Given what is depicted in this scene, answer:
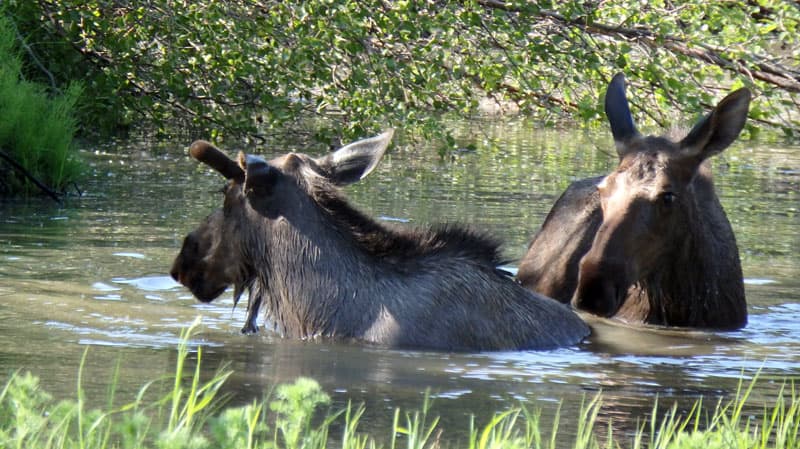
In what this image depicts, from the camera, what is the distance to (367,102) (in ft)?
39.3

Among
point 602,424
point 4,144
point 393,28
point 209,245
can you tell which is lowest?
point 602,424

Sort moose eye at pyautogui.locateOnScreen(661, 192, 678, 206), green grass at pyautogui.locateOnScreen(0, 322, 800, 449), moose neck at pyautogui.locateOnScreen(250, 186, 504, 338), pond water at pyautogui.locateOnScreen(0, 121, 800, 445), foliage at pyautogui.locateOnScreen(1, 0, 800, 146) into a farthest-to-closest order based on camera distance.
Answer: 1. foliage at pyautogui.locateOnScreen(1, 0, 800, 146)
2. moose eye at pyautogui.locateOnScreen(661, 192, 678, 206)
3. moose neck at pyautogui.locateOnScreen(250, 186, 504, 338)
4. pond water at pyautogui.locateOnScreen(0, 121, 800, 445)
5. green grass at pyautogui.locateOnScreen(0, 322, 800, 449)

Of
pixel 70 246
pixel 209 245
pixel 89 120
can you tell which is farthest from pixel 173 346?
pixel 89 120

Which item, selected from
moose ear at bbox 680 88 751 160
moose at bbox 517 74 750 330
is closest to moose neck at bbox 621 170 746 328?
moose at bbox 517 74 750 330

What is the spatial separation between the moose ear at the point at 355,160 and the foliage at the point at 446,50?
3.65m

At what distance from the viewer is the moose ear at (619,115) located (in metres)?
8.78

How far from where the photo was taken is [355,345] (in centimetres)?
754

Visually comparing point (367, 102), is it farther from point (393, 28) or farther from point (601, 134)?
point (601, 134)

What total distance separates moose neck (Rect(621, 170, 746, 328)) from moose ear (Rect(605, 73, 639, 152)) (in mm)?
573

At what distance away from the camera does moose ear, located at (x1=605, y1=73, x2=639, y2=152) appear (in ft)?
28.8

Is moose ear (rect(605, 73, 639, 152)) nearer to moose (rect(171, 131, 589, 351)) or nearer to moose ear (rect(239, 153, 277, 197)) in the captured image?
moose (rect(171, 131, 589, 351))

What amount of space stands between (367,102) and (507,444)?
7934mm

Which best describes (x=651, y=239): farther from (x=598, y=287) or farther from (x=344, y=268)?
(x=344, y=268)

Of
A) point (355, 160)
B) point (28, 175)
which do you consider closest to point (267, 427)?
point (355, 160)
